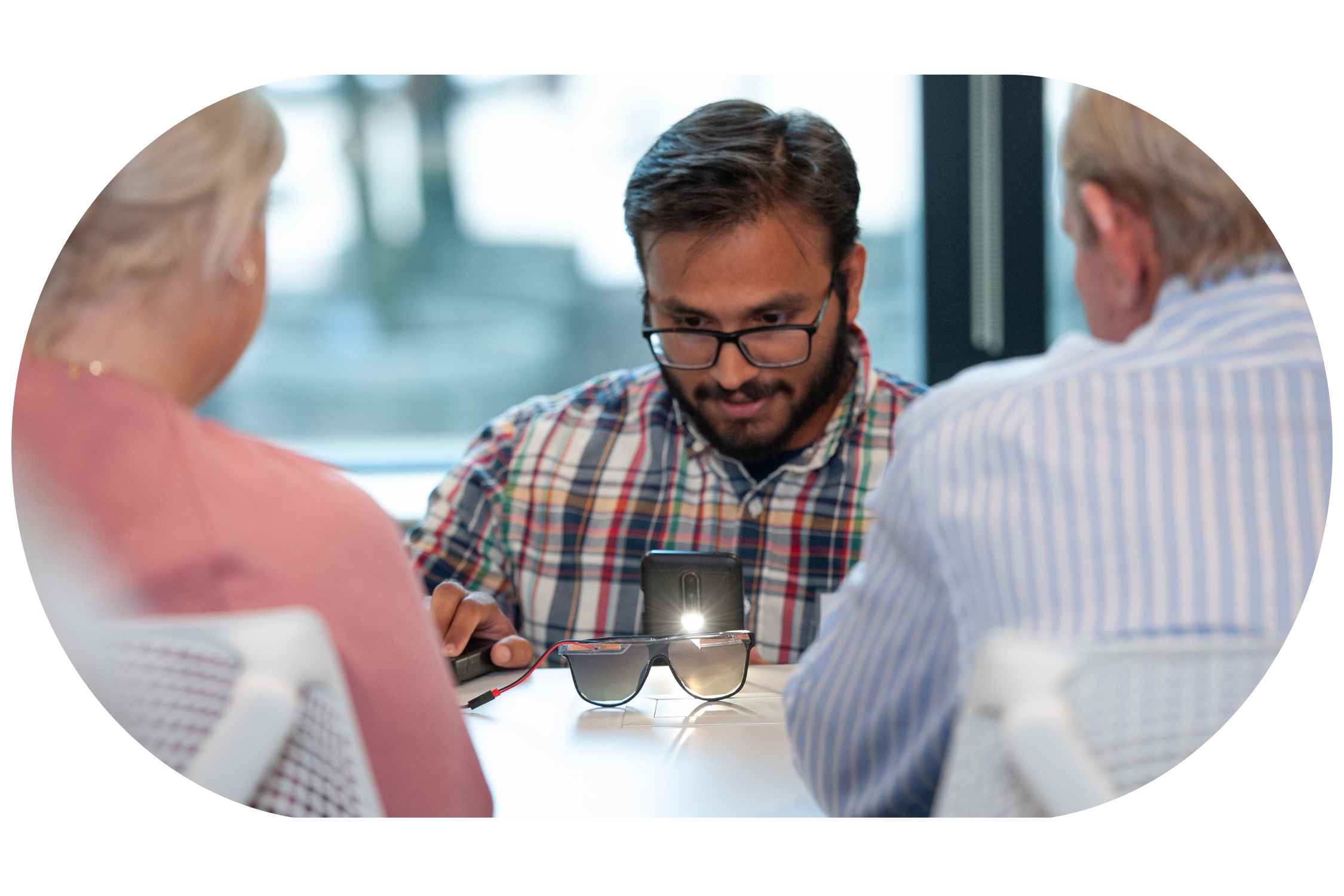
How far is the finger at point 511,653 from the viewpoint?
1.16m

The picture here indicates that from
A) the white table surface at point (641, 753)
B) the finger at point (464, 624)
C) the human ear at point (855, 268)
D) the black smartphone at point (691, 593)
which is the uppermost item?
the human ear at point (855, 268)

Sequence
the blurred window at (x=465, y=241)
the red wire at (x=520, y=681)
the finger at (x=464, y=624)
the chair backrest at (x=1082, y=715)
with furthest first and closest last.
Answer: the finger at (x=464, y=624) < the red wire at (x=520, y=681) < the blurred window at (x=465, y=241) < the chair backrest at (x=1082, y=715)

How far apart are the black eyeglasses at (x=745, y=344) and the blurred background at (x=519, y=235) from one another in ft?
0.29

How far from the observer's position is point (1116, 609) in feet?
2.05

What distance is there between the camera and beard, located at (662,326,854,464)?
1.36 m

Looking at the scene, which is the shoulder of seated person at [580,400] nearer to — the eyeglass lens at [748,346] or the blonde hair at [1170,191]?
the eyeglass lens at [748,346]

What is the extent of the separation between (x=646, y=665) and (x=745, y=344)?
17.4 inches

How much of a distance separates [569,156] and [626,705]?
558 millimetres

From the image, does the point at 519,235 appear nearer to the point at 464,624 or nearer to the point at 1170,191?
the point at 464,624

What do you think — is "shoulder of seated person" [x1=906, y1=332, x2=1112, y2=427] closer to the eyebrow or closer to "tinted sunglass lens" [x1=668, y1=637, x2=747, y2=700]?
"tinted sunglass lens" [x1=668, y1=637, x2=747, y2=700]

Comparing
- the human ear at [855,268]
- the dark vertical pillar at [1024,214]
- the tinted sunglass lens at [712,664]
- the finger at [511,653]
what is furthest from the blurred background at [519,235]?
the tinted sunglass lens at [712,664]

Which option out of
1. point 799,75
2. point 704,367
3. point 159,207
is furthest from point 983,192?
point 159,207

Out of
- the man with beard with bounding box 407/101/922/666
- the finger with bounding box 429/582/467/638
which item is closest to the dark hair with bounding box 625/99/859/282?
the man with beard with bounding box 407/101/922/666

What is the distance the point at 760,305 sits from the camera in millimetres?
1257
